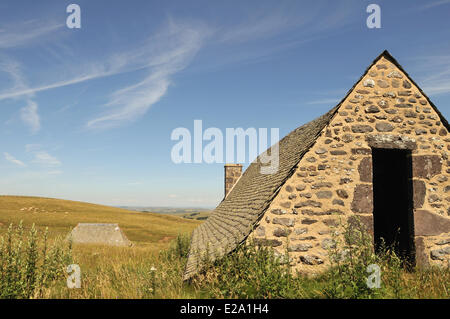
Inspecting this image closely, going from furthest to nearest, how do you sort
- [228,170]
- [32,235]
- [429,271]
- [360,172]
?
[228,170]
[360,172]
[429,271]
[32,235]

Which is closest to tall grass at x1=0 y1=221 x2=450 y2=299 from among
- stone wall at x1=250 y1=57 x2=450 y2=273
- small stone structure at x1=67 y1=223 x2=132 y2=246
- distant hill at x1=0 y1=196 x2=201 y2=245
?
stone wall at x1=250 y1=57 x2=450 y2=273

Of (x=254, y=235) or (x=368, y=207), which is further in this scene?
(x=368, y=207)

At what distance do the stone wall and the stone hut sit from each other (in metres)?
0.02

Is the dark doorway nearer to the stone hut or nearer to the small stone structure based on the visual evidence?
the stone hut

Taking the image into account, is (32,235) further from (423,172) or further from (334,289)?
(423,172)

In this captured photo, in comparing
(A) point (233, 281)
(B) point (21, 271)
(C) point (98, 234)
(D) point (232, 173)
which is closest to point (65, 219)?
(C) point (98, 234)

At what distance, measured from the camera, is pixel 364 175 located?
7.04m

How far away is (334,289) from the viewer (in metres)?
4.37

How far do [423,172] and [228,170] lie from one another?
13.6m

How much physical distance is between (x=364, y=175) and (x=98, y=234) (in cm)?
2764

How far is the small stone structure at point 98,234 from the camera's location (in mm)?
27828

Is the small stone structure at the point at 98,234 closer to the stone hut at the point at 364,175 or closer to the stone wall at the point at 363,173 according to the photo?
the stone hut at the point at 364,175
